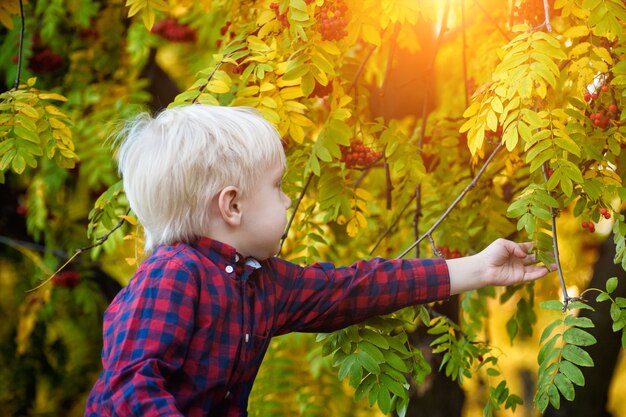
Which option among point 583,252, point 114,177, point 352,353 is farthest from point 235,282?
point 583,252

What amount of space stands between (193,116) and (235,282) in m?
0.37

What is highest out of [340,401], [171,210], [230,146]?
[230,146]

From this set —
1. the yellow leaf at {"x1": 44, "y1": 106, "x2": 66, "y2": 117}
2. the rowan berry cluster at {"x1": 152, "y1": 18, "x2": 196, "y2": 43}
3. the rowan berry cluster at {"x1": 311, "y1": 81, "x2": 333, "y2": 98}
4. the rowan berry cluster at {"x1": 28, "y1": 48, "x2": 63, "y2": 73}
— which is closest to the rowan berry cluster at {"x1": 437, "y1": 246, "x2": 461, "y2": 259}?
the rowan berry cluster at {"x1": 311, "y1": 81, "x2": 333, "y2": 98}

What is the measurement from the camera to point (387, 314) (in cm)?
226

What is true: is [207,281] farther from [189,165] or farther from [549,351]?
[549,351]

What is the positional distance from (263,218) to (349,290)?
12.2 inches

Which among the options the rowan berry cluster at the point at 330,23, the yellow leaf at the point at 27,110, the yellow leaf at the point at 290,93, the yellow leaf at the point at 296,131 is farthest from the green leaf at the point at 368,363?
the yellow leaf at the point at 27,110

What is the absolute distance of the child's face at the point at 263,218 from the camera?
193 centimetres

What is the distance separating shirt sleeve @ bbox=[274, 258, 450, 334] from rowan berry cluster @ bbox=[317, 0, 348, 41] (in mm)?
623

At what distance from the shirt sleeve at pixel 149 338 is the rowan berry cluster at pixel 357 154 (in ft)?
3.25

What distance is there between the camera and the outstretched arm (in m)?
2.18

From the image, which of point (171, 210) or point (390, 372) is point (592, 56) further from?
point (171, 210)

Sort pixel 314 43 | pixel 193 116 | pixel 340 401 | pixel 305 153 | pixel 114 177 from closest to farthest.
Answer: pixel 193 116, pixel 314 43, pixel 305 153, pixel 340 401, pixel 114 177

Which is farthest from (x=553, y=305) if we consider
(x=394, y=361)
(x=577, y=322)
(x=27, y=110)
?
(x=27, y=110)
